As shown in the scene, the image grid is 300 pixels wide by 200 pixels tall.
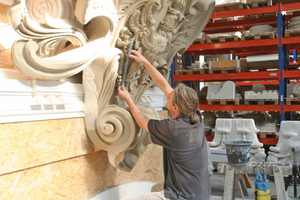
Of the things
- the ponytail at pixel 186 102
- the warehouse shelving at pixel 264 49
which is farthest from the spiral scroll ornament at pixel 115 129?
the warehouse shelving at pixel 264 49

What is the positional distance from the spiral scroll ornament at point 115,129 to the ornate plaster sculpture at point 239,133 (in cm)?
379

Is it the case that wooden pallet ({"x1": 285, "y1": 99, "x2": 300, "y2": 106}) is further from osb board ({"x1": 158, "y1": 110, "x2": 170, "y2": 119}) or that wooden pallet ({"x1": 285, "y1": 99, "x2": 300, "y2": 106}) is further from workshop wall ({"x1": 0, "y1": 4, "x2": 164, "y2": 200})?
workshop wall ({"x1": 0, "y1": 4, "x2": 164, "y2": 200})

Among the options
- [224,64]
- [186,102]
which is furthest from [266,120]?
[186,102]

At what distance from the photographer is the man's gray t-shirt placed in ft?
5.82

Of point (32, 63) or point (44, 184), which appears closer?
point (32, 63)

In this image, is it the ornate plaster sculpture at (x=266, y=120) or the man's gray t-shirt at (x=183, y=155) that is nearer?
the man's gray t-shirt at (x=183, y=155)

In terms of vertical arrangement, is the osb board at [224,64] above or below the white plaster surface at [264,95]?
above

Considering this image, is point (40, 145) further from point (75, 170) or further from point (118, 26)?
point (118, 26)

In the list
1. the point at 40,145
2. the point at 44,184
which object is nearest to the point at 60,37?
the point at 40,145

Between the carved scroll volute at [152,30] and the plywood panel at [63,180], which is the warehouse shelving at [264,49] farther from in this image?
the plywood panel at [63,180]

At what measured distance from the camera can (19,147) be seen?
5.41 feet

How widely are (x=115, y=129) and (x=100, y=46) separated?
23.4 inches

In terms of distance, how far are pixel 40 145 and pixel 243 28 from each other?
283 inches

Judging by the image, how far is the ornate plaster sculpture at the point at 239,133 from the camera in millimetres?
5359
